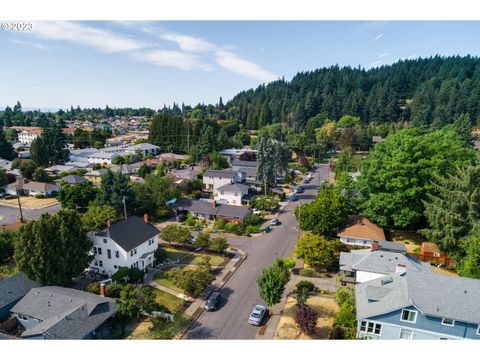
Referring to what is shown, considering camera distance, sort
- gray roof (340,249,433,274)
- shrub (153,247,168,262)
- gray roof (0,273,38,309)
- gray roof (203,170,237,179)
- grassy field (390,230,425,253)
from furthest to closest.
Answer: gray roof (203,170,237,179) < grassy field (390,230,425,253) < shrub (153,247,168,262) < gray roof (340,249,433,274) < gray roof (0,273,38,309)

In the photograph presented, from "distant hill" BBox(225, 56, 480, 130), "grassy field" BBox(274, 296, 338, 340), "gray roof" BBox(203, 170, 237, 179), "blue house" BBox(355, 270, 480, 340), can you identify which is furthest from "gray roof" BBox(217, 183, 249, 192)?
"distant hill" BBox(225, 56, 480, 130)

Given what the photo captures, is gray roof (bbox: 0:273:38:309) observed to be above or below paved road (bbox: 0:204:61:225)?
above

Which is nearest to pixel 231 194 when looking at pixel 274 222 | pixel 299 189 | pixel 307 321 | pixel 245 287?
pixel 274 222

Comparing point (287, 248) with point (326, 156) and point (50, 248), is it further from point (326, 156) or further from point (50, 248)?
point (326, 156)

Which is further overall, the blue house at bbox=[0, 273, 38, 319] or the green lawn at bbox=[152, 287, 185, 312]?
the green lawn at bbox=[152, 287, 185, 312]

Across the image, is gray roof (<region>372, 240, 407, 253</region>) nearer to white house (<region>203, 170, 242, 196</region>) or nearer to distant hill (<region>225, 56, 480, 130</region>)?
white house (<region>203, 170, 242, 196</region>)

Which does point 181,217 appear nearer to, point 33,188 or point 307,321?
point 307,321

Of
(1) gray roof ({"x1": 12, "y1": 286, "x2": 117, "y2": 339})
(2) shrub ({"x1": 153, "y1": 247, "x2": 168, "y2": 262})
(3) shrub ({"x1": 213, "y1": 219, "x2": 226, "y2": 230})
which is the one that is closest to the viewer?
(1) gray roof ({"x1": 12, "y1": 286, "x2": 117, "y2": 339})

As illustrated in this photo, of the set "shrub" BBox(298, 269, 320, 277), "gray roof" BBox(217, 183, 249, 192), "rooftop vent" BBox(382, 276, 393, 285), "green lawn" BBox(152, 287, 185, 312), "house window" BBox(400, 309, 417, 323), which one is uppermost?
"gray roof" BBox(217, 183, 249, 192)
